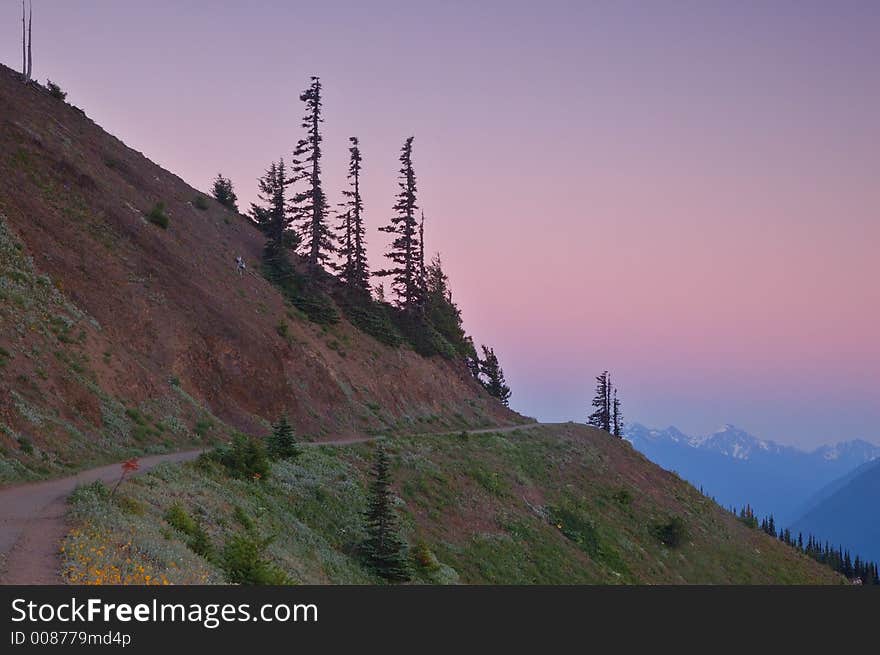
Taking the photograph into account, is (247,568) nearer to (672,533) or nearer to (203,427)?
(203,427)

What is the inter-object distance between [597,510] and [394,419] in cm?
1640

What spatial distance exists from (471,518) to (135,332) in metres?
20.4

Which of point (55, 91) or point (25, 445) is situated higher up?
point (55, 91)

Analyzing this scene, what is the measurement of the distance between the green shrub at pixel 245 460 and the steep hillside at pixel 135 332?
364 centimetres

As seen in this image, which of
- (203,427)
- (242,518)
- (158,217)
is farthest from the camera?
(158,217)

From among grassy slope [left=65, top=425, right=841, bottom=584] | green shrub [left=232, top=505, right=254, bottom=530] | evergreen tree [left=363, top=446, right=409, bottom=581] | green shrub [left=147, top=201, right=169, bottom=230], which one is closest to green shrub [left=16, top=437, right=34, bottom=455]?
grassy slope [left=65, top=425, right=841, bottom=584]

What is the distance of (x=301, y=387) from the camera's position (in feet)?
136

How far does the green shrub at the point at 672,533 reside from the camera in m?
44.4

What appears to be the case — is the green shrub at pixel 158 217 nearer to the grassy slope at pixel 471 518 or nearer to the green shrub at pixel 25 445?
the grassy slope at pixel 471 518

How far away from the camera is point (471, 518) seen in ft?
103

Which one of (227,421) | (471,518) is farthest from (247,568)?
(227,421)
